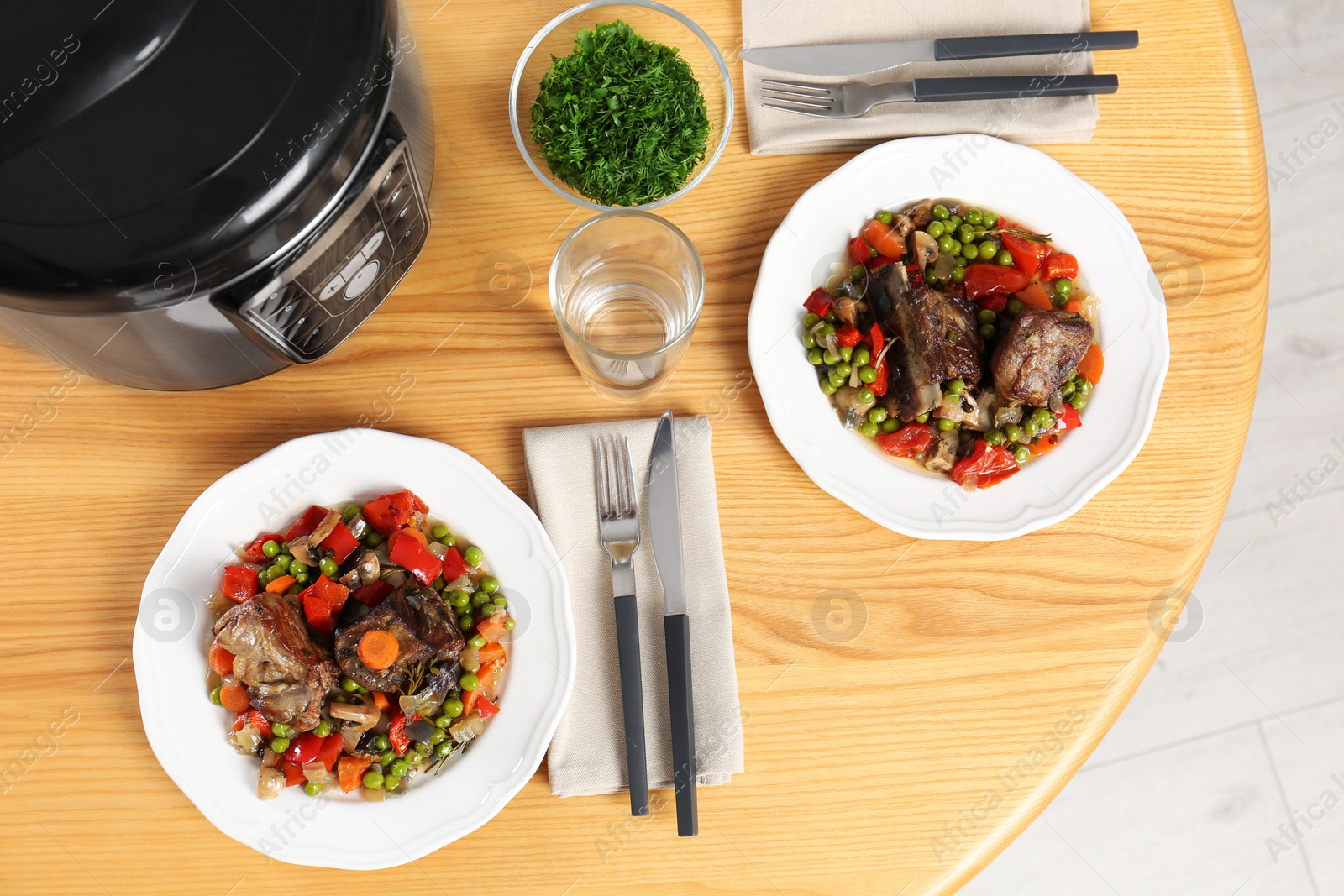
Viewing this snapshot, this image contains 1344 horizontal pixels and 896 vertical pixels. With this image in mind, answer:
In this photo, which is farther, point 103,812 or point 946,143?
point 946,143

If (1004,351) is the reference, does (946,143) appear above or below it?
above

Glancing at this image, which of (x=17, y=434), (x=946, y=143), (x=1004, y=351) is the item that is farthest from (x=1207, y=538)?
(x=17, y=434)

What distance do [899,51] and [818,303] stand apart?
1.90 ft

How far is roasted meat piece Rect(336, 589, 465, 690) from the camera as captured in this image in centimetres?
154

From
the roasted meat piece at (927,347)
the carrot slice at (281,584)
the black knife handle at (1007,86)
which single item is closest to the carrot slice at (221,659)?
the carrot slice at (281,584)

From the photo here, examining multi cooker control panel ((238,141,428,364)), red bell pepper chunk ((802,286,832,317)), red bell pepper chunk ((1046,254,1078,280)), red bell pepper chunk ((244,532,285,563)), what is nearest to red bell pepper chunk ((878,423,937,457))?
red bell pepper chunk ((802,286,832,317))

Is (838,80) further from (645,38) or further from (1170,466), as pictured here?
(1170,466)

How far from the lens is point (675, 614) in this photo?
1.67 meters

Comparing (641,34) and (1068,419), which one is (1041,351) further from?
(641,34)

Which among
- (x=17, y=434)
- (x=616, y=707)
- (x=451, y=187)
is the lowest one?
(x=616, y=707)

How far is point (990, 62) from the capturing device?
6.13 ft

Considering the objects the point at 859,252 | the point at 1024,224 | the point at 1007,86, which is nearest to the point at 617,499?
the point at 859,252

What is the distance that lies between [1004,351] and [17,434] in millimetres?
1967

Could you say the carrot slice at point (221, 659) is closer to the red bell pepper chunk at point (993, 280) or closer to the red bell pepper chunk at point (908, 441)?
the red bell pepper chunk at point (908, 441)
